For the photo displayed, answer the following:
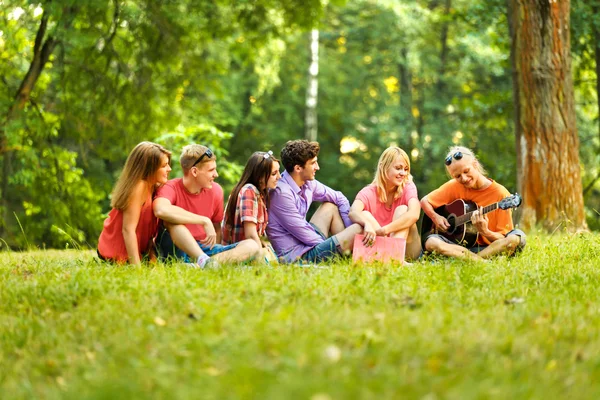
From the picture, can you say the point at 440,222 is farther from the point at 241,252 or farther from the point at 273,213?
the point at 241,252

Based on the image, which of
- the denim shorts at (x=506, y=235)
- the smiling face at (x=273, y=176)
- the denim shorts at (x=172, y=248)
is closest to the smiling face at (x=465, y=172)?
the denim shorts at (x=506, y=235)

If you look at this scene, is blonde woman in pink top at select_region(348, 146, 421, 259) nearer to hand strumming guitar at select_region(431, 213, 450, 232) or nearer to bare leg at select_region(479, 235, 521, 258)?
hand strumming guitar at select_region(431, 213, 450, 232)

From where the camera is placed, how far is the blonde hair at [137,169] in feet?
22.0

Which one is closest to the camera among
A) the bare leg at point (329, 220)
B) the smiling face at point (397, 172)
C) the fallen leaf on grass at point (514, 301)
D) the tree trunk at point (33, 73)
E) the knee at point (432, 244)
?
the fallen leaf on grass at point (514, 301)

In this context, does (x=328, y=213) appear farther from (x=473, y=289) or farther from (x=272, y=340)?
(x=272, y=340)

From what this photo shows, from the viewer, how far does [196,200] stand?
23.0 ft

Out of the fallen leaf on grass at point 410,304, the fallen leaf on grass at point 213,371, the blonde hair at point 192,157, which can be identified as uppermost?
the blonde hair at point 192,157

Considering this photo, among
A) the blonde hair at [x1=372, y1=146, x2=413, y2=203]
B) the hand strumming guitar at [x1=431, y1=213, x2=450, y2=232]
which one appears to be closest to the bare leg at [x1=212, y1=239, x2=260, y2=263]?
the blonde hair at [x1=372, y1=146, x2=413, y2=203]

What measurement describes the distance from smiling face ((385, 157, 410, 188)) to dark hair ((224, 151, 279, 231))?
3.49 ft

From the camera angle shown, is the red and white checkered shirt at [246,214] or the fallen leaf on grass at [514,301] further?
the red and white checkered shirt at [246,214]

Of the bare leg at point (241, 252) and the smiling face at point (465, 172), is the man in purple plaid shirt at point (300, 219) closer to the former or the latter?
the bare leg at point (241, 252)

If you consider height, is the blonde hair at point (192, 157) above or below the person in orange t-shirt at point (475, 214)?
above

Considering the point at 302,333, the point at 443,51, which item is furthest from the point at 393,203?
the point at 443,51

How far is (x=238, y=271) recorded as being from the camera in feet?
19.0
